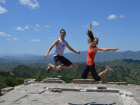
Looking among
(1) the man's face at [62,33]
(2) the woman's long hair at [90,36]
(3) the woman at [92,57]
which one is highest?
(1) the man's face at [62,33]

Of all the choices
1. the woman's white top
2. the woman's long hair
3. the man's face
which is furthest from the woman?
the woman's white top

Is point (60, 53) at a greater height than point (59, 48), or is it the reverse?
point (59, 48)

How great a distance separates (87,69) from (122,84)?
1289cm

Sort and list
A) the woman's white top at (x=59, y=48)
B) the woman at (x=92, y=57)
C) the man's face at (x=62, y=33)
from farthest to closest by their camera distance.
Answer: the man's face at (x=62, y=33) → the woman's white top at (x=59, y=48) → the woman at (x=92, y=57)

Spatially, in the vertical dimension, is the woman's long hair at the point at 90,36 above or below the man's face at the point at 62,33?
below

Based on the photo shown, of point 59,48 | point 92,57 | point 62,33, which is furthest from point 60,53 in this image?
point 92,57

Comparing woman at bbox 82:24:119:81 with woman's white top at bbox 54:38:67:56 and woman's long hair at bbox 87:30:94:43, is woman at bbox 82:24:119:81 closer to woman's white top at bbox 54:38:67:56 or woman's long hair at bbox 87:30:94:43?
woman's long hair at bbox 87:30:94:43

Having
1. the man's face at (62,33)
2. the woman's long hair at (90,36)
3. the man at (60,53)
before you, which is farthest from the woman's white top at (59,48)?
the woman's long hair at (90,36)

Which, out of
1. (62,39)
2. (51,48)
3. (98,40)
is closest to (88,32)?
(98,40)

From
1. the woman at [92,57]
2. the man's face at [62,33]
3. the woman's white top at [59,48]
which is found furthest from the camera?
the man's face at [62,33]

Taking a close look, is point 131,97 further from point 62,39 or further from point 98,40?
point 62,39

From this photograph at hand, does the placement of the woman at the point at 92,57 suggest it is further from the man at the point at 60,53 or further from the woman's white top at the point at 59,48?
the woman's white top at the point at 59,48

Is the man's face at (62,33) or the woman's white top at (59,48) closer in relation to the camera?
the woman's white top at (59,48)

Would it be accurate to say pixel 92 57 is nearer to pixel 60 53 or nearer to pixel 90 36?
pixel 90 36
